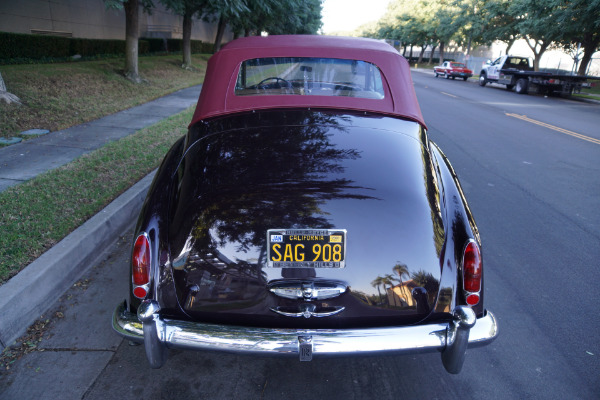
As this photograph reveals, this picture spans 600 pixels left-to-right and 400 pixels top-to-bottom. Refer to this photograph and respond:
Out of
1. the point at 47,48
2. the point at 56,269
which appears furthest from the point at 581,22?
the point at 56,269

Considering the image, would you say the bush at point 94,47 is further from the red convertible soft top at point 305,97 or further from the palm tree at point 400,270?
the palm tree at point 400,270

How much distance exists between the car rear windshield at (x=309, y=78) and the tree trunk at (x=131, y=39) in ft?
37.5

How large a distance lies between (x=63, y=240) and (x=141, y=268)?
1843 millimetres

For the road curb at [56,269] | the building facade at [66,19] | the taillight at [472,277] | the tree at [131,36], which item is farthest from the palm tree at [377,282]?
the building facade at [66,19]

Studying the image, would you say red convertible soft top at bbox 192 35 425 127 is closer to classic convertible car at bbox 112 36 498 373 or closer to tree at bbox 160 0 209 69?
classic convertible car at bbox 112 36 498 373

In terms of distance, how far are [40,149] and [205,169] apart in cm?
537

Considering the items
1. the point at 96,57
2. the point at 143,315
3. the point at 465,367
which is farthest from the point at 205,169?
the point at 96,57

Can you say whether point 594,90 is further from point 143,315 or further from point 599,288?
point 143,315

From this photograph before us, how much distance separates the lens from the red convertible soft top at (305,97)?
3.23m

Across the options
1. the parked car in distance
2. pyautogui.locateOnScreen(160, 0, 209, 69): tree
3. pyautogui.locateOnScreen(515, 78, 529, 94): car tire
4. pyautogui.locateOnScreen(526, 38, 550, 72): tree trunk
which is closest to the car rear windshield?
pyautogui.locateOnScreen(160, 0, 209, 69): tree

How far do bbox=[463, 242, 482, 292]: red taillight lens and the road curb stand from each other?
284 cm

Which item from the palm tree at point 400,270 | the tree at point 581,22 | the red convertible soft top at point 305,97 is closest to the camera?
the palm tree at point 400,270

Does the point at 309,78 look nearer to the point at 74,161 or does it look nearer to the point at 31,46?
the point at 74,161

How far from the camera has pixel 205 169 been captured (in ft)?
8.32
